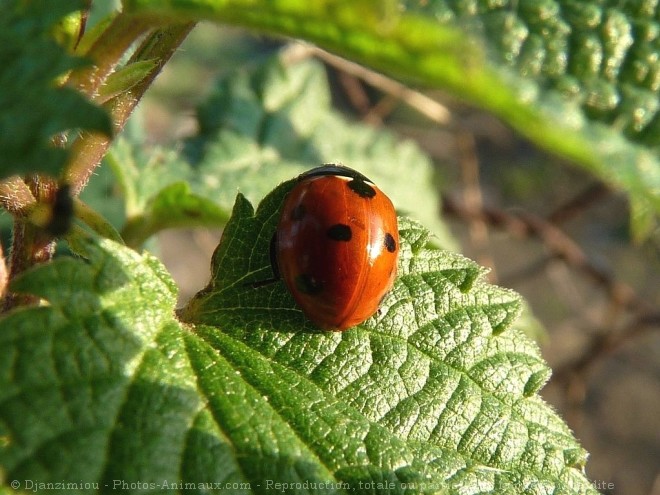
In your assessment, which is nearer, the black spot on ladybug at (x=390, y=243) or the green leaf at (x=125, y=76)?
the green leaf at (x=125, y=76)

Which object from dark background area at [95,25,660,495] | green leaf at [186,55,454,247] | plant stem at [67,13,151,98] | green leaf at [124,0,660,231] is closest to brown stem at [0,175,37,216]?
plant stem at [67,13,151,98]

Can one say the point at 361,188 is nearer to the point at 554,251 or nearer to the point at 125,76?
the point at 125,76

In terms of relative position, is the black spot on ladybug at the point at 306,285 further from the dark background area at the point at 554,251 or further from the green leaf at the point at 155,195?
the dark background area at the point at 554,251

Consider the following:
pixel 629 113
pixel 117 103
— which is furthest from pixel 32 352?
pixel 629 113

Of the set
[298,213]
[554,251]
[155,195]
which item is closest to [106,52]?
[298,213]

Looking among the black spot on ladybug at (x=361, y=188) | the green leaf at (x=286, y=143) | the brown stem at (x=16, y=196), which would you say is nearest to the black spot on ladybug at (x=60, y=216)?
the brown stem at (x=16, y=196)

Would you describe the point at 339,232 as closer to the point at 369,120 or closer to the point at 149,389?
the point at 149,389

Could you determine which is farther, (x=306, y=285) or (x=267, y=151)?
(x=267, y=151)
